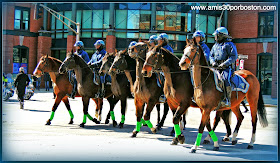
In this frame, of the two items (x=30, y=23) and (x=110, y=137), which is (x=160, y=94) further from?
(x=30, y=23)

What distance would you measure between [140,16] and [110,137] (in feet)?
95.6

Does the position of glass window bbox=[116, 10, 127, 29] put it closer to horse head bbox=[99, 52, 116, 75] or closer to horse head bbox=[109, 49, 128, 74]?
horse head bbox=[99, 52, 116, 75]

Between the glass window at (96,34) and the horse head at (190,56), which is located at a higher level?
the glass window at (96,34)

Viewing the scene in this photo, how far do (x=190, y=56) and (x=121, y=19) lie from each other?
31.2 metres

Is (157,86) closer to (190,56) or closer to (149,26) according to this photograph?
(190,56)

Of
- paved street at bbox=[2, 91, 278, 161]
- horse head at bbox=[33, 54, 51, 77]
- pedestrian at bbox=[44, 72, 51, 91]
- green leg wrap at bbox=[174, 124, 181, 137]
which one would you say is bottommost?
paved street at bbox=[2, 91, 278, 161]

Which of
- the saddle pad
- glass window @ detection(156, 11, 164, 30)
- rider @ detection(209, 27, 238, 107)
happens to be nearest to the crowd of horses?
the saddle pad

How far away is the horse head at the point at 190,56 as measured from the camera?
8.21 meters

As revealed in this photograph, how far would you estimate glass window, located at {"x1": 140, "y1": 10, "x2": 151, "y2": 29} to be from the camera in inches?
1508

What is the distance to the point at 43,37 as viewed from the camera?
4175cm

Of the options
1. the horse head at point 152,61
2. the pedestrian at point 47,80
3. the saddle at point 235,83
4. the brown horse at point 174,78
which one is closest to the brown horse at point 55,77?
the brown horse at point 174,78

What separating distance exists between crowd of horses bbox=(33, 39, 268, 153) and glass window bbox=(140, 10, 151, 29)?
2525cm

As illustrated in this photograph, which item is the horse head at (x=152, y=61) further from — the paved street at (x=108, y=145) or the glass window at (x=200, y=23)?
the glass window at (x=200, y=23)

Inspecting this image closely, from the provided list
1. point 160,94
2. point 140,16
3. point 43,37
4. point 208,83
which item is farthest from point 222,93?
point 43,37
